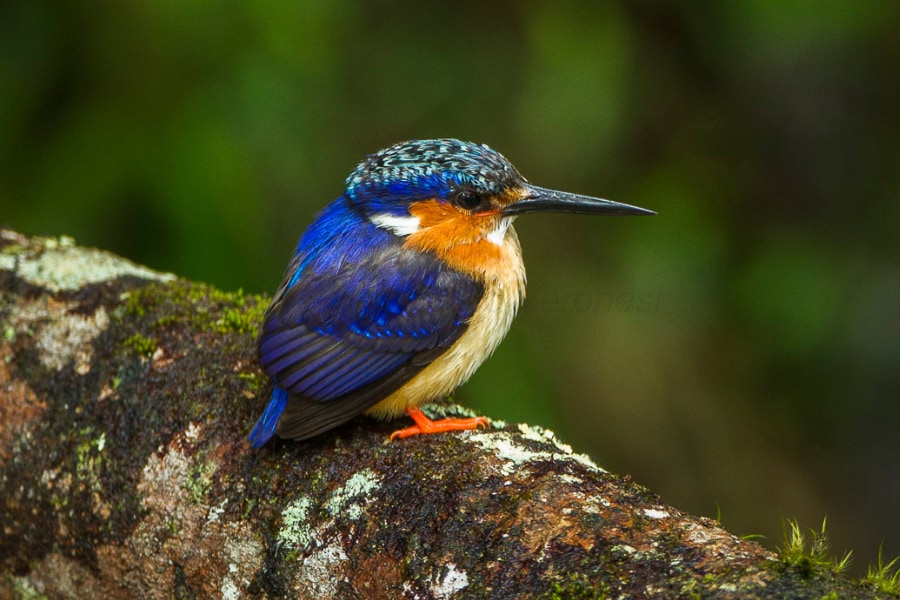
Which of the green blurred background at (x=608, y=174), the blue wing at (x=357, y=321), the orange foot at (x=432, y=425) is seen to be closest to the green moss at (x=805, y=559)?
the orange foot at (x=432, y=425)

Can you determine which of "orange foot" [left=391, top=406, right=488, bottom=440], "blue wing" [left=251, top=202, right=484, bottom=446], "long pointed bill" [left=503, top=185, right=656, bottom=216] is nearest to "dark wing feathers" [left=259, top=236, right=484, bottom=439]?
"blue wing" [left=251, top=202, right=484, bottom=446]

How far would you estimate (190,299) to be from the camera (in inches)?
126

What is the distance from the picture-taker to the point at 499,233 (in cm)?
311

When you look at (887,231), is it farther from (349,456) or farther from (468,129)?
(349,456)

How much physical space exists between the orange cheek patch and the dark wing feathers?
0.04 m

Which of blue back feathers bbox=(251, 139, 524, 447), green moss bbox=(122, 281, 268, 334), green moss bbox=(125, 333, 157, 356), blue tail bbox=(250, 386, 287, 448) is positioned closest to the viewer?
blue tail bbox=(250, 386, 287, 448)

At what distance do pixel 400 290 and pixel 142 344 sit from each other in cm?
82

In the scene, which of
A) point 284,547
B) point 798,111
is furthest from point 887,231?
point 284,547

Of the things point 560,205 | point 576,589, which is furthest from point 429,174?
point 576,589

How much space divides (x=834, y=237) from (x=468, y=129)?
199cm

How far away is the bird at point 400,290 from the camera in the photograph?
268 centimetres

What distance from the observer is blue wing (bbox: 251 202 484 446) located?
267 cm

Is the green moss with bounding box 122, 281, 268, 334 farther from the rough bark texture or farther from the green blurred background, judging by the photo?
the green blurred background

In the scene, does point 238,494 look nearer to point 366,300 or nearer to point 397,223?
point 366,300
